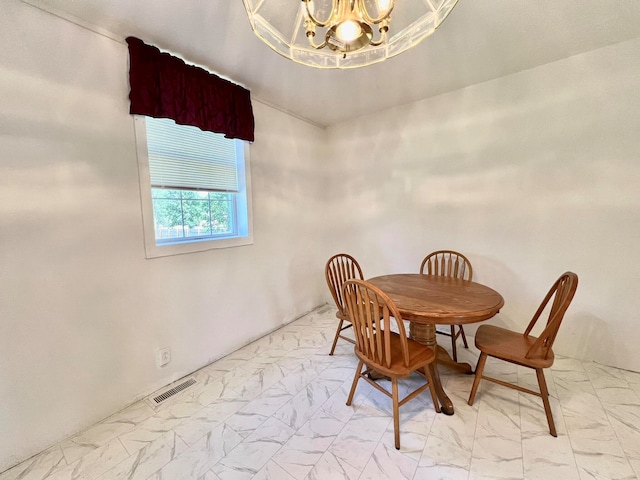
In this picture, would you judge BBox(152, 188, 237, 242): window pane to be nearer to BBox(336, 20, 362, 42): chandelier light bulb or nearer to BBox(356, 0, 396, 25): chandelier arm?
BBox(336, 20, 362, 42): chandelier light bulb

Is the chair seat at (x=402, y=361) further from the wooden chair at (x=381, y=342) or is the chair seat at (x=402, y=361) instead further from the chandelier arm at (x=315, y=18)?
the chandelier arm at (x=315, y=18)

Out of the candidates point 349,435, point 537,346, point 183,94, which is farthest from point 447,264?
point 183,94

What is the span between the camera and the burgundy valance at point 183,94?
1.69 metres

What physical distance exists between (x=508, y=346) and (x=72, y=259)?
8.75 feet

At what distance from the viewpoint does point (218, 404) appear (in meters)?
1.77

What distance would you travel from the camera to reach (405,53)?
6.39 feet

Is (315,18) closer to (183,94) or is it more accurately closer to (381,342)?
(183,94)

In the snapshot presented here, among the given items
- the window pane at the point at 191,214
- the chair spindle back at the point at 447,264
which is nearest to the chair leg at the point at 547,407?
the chair spindle back at the point at 447,264

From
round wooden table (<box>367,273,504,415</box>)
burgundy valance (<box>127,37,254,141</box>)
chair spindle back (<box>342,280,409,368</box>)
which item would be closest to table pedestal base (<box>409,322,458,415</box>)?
round wooden table (<box>367,273,504,415</box>)

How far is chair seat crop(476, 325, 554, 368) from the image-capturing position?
145cm

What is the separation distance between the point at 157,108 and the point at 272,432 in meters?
2.21

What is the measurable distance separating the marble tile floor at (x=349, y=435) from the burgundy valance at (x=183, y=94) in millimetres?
2006

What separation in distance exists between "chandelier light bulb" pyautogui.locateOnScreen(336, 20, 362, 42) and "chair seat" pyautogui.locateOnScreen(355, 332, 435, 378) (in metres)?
1.61

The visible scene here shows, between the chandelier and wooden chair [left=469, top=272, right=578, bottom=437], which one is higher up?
the chandelier
